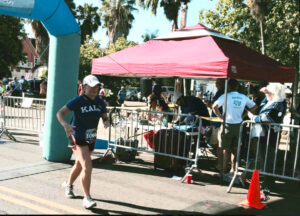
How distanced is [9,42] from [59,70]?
1023 inches

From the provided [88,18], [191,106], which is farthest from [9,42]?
[191,106]

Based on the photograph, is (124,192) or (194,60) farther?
(194,60)

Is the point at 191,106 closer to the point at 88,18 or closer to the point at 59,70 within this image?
the point at 59,70

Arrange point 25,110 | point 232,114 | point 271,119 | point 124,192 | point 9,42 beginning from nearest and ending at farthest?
point 124,192, point 271,119, point 232,114, point 25,110, point 9,42

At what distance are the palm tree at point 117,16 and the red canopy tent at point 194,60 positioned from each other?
108 ft

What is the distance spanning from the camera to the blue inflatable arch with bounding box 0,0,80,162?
21.6 feet

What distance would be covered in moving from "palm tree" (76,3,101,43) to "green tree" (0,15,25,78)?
9090 mm

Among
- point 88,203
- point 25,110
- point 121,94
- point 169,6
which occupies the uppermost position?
point 169,6

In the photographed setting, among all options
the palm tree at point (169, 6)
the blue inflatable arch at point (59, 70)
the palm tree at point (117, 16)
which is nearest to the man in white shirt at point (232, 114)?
the blue inflatable arch at point (59, 70)

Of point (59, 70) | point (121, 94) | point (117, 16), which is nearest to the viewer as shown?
point (59, 70)

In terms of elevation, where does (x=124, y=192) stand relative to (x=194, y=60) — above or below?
below

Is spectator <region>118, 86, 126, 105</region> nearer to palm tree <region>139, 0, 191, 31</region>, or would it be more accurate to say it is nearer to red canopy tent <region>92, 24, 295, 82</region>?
palm tree <region>139, 0, 191, 31</region>

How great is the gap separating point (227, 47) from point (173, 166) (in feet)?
8.85

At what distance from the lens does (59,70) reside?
6.70m
